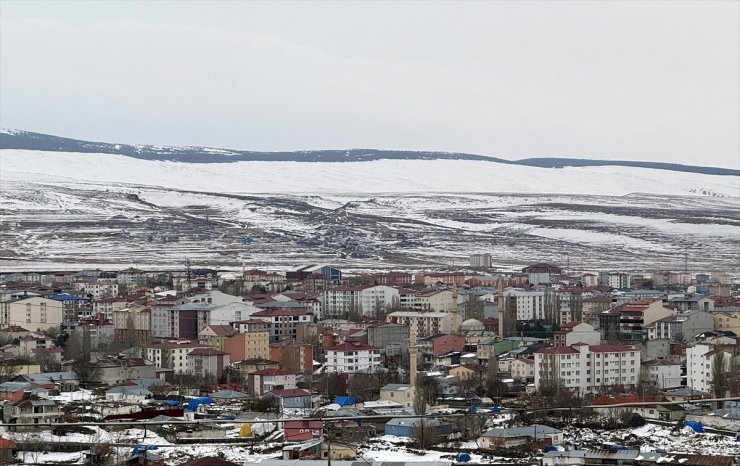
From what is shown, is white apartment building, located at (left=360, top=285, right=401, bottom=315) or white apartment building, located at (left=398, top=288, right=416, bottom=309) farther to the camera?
white apartment building, located at (left=398, top=288, right=416, bottom=309)

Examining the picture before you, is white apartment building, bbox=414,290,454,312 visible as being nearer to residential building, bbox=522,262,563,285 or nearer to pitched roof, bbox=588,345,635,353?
residential building, bbox=522,262,563,285

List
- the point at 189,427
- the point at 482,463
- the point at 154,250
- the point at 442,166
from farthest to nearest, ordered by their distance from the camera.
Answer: the point at 442,166
the point at 154,250
the point at 189,427
the point at 482,463

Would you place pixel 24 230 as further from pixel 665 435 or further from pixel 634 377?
pixel 665 435

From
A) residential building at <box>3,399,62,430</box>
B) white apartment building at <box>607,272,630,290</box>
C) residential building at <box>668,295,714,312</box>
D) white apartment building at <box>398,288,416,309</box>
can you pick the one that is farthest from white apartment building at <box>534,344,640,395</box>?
white apartment building at <box>607,272,630,290</box>

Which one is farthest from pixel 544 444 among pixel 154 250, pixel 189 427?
pixel 154 250

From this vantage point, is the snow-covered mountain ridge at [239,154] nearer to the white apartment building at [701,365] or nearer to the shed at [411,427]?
the white apartment building at [701,365]

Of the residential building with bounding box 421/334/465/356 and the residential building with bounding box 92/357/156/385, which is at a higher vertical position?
the residential building with bounding box 92/357/156/385

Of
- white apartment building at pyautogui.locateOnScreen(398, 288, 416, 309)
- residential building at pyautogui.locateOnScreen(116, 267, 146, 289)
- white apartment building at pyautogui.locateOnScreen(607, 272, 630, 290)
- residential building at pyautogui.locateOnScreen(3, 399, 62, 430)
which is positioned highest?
residential building at pyautogui.locateOnScreen(3, 399, 62, 430)
